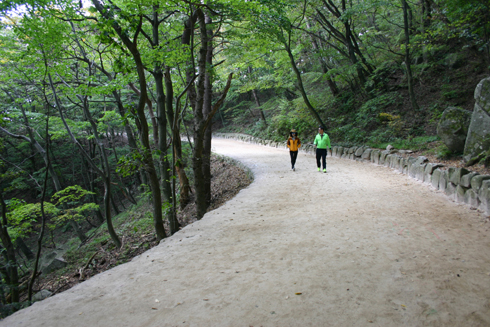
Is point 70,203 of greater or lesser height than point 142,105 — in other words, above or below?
below

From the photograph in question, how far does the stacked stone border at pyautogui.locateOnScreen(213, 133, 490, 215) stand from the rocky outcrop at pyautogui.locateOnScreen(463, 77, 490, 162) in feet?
2.44

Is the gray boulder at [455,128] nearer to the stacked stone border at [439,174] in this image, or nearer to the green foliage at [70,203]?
the stacked stone border at [439,174]

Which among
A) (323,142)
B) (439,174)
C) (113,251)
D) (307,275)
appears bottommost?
(113,251)

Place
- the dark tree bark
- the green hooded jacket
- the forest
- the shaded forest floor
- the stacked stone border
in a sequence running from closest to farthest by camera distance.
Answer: the dark tree bark
the stacked stone border
the forest
the shaded forest floor
the green hooded jacket

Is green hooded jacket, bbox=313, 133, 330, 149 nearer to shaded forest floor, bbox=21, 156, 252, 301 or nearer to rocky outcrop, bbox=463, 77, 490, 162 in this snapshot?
shaded forest floor, bbox=21, 156, 252, 301

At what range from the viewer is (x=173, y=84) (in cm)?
998

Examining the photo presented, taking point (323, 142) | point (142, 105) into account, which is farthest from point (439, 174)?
point (142, 105)

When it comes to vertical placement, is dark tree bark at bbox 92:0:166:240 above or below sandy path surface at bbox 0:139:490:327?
above

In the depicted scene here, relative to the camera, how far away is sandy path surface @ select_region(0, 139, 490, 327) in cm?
240

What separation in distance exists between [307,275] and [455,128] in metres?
6.99

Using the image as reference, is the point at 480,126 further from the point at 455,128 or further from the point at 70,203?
the point at 70,203

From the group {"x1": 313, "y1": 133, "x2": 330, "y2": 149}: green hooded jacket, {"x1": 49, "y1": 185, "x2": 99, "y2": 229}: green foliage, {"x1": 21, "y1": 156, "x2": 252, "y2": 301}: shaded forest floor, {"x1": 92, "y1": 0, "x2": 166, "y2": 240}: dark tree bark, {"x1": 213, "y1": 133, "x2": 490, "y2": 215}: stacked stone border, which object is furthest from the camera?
{"x1": 313, "y1": 133, "x2": 330, "y2": 149}: green hooded jacket

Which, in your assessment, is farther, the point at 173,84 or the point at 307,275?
the point at 173,84

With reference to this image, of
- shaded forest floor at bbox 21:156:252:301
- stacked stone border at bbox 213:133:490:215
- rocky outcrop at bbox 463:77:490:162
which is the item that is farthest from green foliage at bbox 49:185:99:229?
rocky outcrop at bbox 463:77:490:162
